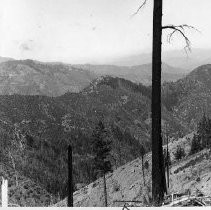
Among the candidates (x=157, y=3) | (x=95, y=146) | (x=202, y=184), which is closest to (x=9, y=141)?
(x=95, y=146)

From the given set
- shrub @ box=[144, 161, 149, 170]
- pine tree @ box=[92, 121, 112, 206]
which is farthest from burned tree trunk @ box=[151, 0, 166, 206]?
shrub @ box=[144, 161, 149, 170]

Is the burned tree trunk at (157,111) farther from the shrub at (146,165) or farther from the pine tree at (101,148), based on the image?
the shrub at (146,165)

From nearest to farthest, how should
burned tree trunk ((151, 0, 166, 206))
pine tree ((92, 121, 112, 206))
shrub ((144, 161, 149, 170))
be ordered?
burned tree trunk ((151, 0, 166, 206)) < shrub ((144, 161, 149, 170)) < pine tree ((92, 121, 112, 206))

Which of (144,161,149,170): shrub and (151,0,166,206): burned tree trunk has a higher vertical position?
(151,0,166,206): burned tree trunk

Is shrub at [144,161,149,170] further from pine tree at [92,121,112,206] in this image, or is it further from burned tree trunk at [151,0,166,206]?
burned tree trunk at [151,0,166,206]

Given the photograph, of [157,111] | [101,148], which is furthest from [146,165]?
[157,111]

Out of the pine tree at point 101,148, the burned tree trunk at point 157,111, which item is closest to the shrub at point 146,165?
the pine tree at point 101,148

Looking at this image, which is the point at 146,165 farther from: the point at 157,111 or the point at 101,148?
the point at 157,111

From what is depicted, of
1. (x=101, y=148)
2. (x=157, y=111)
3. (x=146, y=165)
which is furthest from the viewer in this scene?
(x=101, y=148)
